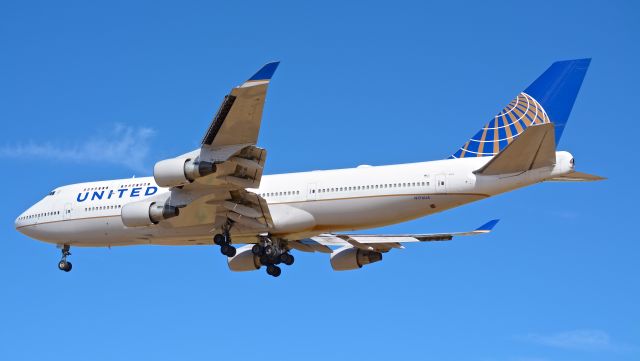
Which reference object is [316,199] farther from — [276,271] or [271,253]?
[276,271]

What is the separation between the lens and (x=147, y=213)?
33688mm

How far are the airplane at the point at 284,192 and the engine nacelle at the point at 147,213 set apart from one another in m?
0.04

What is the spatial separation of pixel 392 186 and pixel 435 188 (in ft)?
4.85

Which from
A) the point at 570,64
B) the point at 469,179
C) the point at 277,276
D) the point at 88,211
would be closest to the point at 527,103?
the point at 570,64

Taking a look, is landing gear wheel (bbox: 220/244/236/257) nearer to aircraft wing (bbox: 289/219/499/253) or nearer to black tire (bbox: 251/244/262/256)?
black tire (bbox: 251/244/262/256)

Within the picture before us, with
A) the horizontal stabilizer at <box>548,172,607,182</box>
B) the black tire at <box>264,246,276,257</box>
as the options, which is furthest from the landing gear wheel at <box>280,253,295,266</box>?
the horizontal stabilizer at <box>548,172,607,182</box>

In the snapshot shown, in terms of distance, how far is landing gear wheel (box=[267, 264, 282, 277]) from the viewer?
1416 inches

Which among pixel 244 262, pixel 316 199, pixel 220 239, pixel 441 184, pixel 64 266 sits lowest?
pixel 220 239

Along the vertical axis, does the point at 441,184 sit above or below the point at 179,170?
below

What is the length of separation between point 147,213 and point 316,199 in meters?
5.53

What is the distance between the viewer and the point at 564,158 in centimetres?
3012

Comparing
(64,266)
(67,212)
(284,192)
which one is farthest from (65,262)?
(284,192)

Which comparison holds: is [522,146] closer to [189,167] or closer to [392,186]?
[392,186]

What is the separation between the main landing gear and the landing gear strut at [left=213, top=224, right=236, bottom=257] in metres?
1.22
